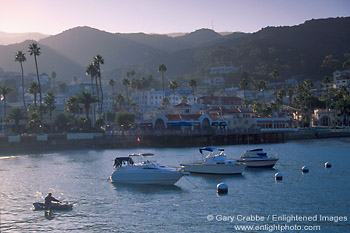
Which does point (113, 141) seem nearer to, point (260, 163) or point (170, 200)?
point (260, 163)

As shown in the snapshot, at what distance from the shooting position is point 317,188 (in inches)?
1788

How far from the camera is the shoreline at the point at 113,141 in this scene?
10219 centimetres

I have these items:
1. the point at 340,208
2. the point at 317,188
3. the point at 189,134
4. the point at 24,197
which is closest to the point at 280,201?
the point at 340,208

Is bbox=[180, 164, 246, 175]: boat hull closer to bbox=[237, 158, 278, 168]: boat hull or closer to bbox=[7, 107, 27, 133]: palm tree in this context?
bbox=[237, 158, 278, 168]: boat hull

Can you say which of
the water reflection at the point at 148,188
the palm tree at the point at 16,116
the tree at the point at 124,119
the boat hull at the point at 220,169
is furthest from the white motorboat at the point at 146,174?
the tree at the point at 124,119

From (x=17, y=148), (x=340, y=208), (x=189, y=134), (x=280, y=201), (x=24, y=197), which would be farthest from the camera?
(x=189, y=134)

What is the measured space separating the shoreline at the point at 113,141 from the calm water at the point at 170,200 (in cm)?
4352

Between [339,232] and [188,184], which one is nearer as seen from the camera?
[339,232]

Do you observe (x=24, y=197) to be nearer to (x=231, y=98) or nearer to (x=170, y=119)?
(x=170, y=119)

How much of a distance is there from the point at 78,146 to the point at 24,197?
64390 mm

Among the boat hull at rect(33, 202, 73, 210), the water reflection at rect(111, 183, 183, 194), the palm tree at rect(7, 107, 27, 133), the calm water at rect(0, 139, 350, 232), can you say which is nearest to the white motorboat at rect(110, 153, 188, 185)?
the water reflection at rect(111, 183, 183, 194)

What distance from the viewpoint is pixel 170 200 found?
40656 millimetres

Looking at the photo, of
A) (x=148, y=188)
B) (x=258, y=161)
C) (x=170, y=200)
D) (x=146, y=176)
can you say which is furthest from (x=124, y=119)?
(x=170, y=200)

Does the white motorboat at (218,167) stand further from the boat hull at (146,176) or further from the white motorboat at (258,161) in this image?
the boat hull at (146,176)
